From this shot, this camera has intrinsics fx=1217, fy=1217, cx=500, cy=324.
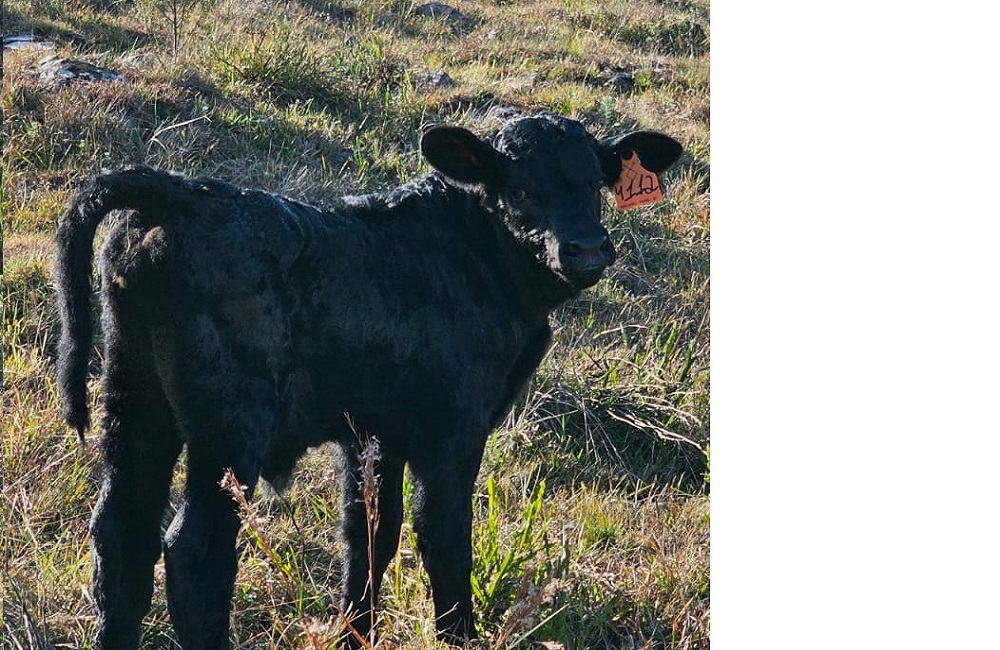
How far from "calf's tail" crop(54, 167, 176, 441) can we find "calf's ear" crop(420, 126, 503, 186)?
0.81m

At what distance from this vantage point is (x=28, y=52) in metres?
5.29

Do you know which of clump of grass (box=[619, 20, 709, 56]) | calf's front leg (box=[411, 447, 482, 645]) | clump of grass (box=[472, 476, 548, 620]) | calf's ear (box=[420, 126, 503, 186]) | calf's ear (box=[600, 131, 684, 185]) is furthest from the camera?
clump of grass (box=[619, 20, 709, 56])

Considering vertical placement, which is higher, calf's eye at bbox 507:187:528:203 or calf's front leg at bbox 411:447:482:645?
calf's eye at bbox 507:187:528:203

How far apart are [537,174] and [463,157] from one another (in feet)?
0.72

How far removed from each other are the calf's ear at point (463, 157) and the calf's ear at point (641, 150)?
0.35m

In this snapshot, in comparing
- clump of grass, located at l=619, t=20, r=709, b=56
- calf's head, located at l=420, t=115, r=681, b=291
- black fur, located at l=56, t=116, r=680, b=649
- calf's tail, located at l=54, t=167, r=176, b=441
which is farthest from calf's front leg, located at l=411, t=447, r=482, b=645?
clump of grass, located at l=619, t=20, r=709, b=56

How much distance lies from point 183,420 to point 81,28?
317 centimetres

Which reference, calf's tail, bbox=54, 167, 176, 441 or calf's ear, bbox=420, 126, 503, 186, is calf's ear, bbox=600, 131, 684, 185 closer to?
calf's ear, bbox=420, 126, 503, 186

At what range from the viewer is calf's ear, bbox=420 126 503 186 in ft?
10.9
